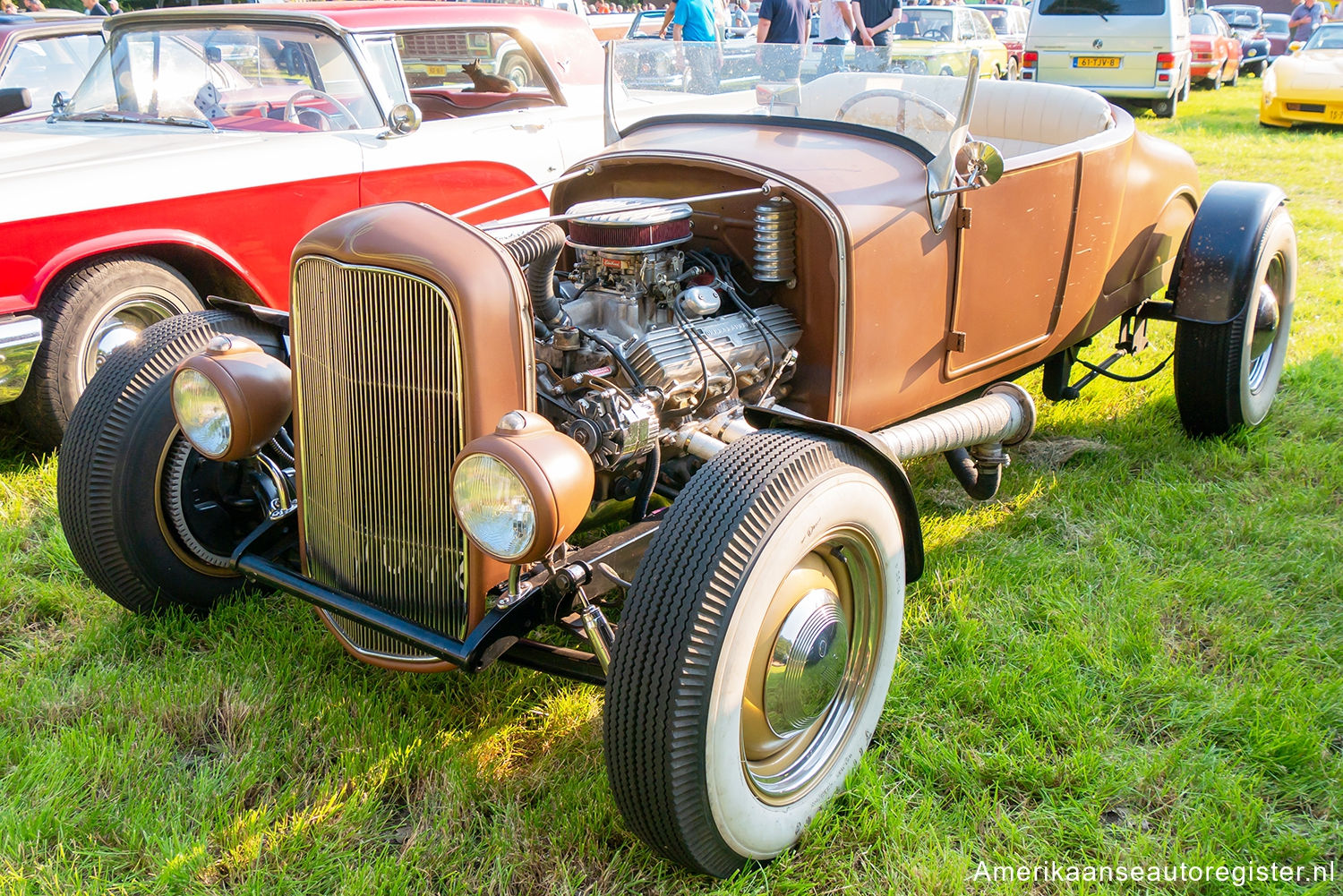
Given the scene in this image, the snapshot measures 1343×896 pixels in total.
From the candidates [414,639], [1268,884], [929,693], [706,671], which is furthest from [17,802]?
[1268,884]

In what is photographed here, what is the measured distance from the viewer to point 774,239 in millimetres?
2693

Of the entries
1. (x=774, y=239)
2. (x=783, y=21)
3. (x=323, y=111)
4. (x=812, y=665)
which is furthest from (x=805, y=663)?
(x=783, y=21)

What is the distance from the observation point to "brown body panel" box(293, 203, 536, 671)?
6.72ft

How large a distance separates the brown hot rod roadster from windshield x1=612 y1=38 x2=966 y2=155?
0.05 feet

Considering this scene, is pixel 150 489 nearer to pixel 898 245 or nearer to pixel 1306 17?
pixel 898 245

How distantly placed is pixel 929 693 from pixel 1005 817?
436 mm

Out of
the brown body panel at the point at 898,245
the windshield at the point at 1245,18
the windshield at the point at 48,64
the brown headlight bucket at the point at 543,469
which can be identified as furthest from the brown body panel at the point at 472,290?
the windshield at the point at 1245,18

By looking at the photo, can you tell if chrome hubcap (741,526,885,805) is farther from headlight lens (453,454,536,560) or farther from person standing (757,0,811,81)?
person standing (757,0,811,81)

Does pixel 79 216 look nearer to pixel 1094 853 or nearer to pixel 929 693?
pixel 929 693

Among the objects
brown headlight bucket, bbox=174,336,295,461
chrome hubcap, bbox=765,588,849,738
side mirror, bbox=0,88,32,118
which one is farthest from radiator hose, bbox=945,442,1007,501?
side mirror, bbox=0,88,32,118

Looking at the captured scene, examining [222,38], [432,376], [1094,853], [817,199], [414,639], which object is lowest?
[1094,853]

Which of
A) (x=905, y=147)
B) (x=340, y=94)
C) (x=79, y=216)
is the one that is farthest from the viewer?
(x=340, y=94)

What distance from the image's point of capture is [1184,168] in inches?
158

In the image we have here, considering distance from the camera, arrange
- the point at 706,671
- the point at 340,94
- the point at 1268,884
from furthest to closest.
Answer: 1. the point at 340,94
2. the point at 1268,884
3. the point at 706,671
